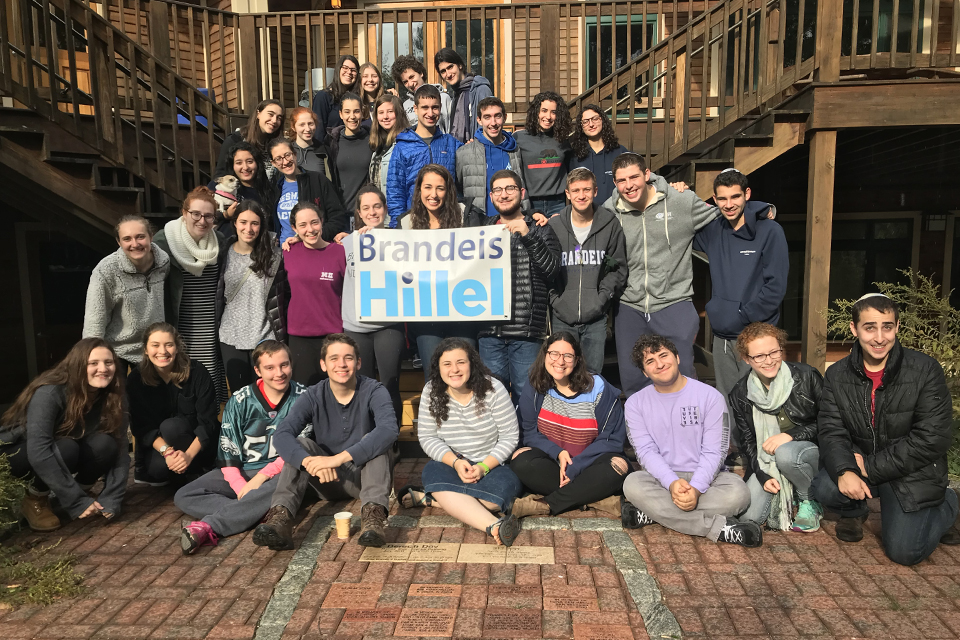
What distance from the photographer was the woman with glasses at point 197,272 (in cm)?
502

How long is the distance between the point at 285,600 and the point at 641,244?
316 cm

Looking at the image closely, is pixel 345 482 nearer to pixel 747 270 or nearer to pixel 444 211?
pixel 444 211

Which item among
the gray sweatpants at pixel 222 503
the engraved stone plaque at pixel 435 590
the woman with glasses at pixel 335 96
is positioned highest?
the woman with glasses at pixel 335 96

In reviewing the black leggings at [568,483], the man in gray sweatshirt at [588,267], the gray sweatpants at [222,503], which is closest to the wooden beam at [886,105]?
the man in gray sweatshirt at [588,267]

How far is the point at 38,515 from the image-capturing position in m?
4.24

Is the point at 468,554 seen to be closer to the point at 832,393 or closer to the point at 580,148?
the point at 832,393

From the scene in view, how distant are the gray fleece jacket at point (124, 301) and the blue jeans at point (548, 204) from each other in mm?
2824

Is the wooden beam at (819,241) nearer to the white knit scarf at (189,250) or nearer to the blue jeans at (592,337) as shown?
the blue jeans at (592,337)

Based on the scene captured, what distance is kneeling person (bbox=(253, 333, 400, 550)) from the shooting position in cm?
400

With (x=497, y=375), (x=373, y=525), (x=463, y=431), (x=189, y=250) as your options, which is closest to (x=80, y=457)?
(x=189, y=250)

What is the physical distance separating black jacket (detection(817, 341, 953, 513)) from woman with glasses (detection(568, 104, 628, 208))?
2459mm

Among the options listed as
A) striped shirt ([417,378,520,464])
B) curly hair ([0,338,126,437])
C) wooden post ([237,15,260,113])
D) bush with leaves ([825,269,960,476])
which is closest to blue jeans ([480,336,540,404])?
striped shirt ([417,378,520,464])

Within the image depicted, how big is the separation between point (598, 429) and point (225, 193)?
133 inches

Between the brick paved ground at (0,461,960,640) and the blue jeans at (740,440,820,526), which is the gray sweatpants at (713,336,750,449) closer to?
the blue jeans at (740,440,820,526)
